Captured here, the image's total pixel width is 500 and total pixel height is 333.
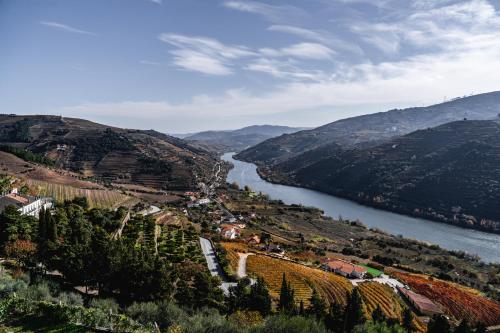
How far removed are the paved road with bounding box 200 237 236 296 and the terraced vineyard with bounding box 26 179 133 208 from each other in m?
25.8

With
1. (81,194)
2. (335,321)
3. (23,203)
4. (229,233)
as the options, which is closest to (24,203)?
(23,203)

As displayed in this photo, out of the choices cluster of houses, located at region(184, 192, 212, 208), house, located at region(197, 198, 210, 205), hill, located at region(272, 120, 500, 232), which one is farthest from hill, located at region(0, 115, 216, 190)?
hill, located at region(272, 120, 500, 232)

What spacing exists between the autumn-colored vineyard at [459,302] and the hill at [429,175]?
5967cm

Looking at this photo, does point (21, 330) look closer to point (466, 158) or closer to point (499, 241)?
point (499, 241)

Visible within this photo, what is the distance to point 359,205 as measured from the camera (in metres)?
129

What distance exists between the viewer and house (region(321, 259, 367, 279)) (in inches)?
1877

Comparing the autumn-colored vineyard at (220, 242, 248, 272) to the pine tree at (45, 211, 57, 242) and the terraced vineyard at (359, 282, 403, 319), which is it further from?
the pine tree at (45, 211, 57, 242)

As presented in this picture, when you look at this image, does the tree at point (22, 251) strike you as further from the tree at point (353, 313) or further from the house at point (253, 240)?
the house at point (253, 240)

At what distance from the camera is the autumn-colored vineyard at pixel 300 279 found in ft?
125

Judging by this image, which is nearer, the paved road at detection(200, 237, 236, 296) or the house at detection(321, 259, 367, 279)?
the paved road at detection(200, 237, 236, 296)

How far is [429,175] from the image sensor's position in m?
135

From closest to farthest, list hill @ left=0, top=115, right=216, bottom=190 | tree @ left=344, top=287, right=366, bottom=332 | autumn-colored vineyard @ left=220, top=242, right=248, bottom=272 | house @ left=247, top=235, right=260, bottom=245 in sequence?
tree @ left=344, top=287, right=366, bottom=332 < autumn-colored vineyard @ left=220, top=242, right=248, bottom=272 < house @ left=247, top=235, right=260, bottom=245 < hill @ left=0, top=115, right=216, bottom=190

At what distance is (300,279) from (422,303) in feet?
41.5

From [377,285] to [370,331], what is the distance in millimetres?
26215
